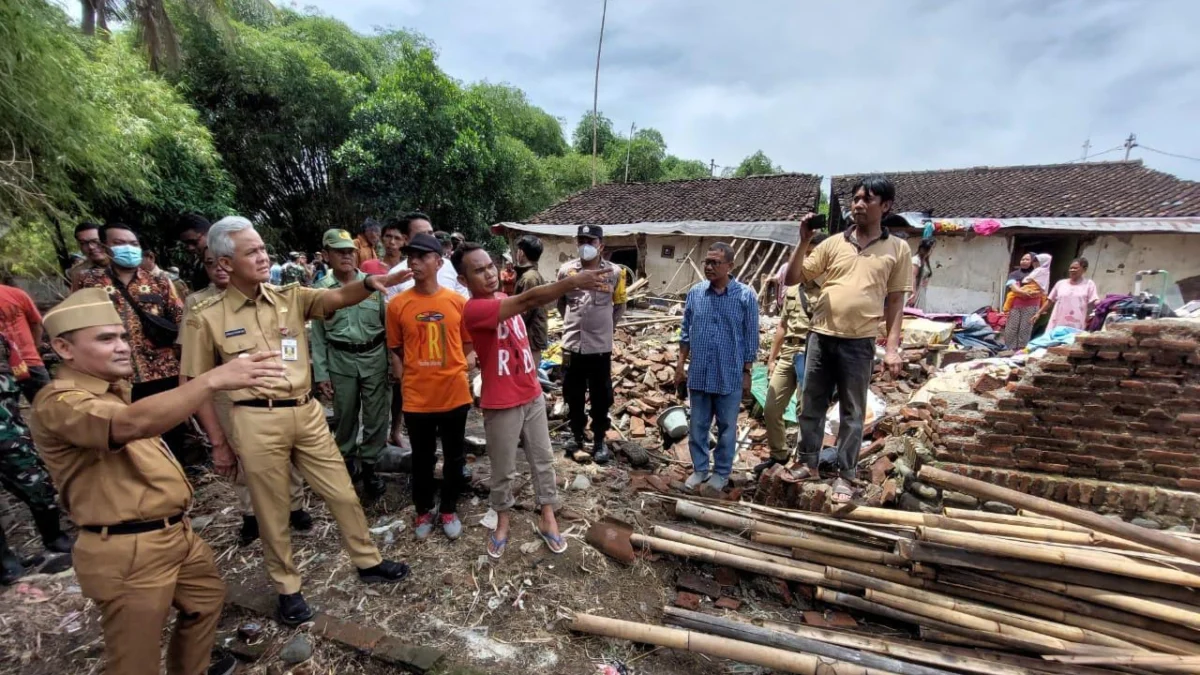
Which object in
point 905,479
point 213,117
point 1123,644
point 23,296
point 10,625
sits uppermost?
point 213,117

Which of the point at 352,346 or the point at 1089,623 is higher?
the point at 352,346

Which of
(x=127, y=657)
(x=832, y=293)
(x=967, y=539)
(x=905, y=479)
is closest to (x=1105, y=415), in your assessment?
(x=905, y=479)

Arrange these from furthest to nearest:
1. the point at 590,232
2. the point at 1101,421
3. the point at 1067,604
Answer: the point at 590,232
the point at 1101,421
the point at 1067,604

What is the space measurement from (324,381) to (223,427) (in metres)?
0.98

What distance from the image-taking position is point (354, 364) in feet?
12.0

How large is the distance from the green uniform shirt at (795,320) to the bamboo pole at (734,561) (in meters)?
2.05

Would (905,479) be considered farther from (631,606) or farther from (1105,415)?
(631,606)

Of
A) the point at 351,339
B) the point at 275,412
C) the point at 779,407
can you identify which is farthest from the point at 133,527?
the point at 779,407

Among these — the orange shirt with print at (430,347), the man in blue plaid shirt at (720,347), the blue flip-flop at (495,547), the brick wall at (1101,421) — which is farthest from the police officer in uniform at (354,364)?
the brick wall at (1101,421)

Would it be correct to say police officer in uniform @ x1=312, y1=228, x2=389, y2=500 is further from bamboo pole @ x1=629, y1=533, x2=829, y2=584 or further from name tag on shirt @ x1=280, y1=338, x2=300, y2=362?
bamboo pole @ x1=629, y1=533, x2=829, y2=584

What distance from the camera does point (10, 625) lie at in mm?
2742

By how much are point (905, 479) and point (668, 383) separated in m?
3.32

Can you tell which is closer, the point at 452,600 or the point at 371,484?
the point at 452,600

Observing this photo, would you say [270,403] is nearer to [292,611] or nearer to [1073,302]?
[292,611]
